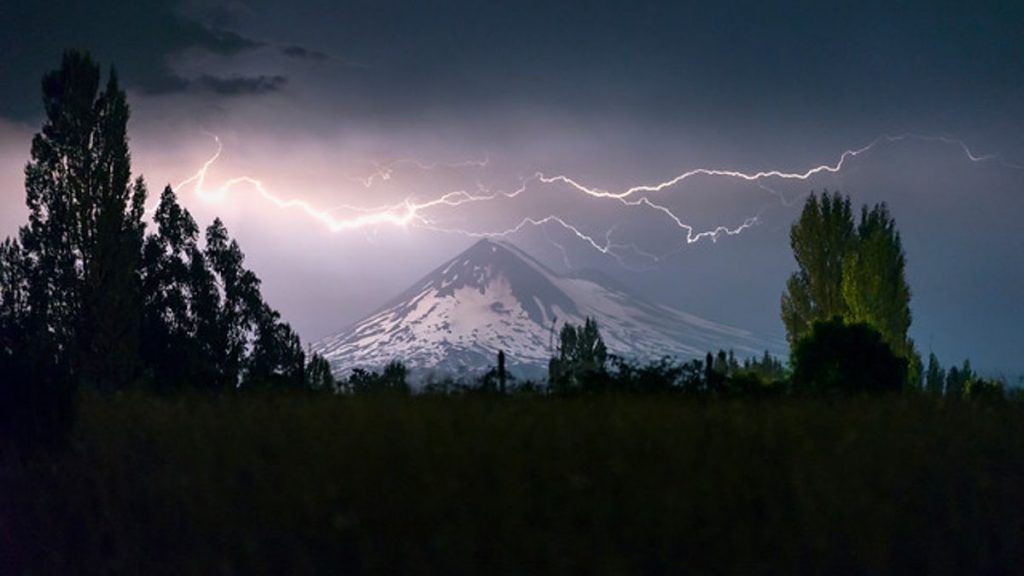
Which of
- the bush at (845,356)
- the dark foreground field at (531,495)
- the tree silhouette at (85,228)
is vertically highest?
the tree silhouette at (85,228)

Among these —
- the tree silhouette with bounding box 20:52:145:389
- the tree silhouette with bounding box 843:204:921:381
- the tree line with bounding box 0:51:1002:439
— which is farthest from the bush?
the tree silhouette with bounding box 20:52:145:389

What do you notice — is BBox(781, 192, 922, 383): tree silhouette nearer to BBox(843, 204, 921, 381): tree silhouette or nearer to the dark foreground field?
BBox(843, 204, 921, 381): tree silhouette

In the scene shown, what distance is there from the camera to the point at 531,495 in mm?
7297

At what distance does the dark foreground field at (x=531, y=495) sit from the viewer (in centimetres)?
644

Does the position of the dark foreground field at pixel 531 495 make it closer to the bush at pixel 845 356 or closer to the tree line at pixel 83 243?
the bush at pixel 845 356

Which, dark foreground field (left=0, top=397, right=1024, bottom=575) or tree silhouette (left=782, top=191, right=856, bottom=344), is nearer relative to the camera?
dark foreground field (left=0, top=397, right=1024, bottom=575)

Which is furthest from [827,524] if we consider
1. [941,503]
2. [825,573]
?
[941,503]

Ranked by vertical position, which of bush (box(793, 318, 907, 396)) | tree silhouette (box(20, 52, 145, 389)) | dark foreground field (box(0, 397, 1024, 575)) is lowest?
dark foreground field (box(0, 397, 1024, 575))

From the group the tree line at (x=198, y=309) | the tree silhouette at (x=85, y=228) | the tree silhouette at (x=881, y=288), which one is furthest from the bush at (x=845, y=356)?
the tree silhouette at (x=85, y=228)

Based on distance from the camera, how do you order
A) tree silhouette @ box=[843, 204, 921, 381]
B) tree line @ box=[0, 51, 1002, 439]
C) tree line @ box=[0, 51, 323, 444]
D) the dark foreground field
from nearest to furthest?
the dark foreground field, tree line @ box=[0, 51, 1002, 439], tree line @ box=[0, 51, 323, 444], tree silhouette @ box=[843, 204, 921, 381]

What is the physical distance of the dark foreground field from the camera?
6.44 meters

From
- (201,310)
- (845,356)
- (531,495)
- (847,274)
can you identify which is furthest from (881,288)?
(531,495)

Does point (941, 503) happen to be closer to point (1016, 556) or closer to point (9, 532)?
point (1016, 556)

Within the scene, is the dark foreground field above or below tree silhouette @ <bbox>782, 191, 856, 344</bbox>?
below
